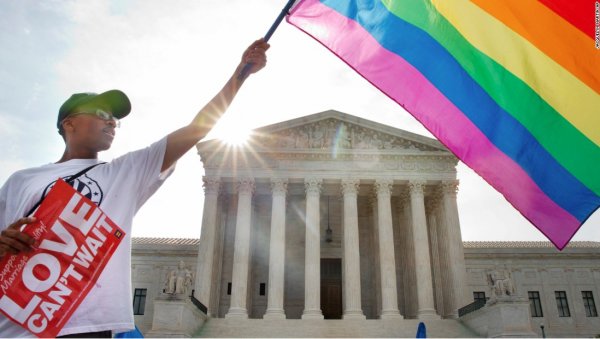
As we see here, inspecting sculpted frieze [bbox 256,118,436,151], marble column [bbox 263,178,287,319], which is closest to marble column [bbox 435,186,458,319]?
sculpted frieze [bbox 256,118,436,151]

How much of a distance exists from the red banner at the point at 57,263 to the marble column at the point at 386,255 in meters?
28.4

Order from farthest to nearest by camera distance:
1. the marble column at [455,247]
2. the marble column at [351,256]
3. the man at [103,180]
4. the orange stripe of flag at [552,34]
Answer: the marble column at [455,247], the marble column at [351,256], the orange stripe of flag at [552,34], the man at [103,180]

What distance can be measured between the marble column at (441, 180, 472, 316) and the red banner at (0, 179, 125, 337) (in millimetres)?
30822

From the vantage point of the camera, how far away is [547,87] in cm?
504

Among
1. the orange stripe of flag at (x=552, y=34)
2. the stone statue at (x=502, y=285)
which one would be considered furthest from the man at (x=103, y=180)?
the stone statue at (x=502, y=285)

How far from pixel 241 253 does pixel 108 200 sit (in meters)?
28.5

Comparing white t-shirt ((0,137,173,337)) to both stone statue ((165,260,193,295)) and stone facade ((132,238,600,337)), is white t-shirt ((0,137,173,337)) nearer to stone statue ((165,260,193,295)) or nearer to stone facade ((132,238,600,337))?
stone statue ((165,260,193,295))

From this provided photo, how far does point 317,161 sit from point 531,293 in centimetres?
2380

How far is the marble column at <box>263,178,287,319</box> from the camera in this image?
96.2 ft

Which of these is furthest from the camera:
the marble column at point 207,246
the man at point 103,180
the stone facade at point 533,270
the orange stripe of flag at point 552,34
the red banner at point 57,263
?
the stone facade at point 533,270

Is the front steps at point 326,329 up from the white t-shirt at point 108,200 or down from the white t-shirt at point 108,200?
up

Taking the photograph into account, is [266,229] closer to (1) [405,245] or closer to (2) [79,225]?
(1) [405,245]

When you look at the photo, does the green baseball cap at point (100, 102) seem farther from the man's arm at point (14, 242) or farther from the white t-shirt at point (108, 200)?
the man's arm at point (14, 242)

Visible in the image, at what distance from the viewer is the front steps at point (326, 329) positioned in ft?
85.6
